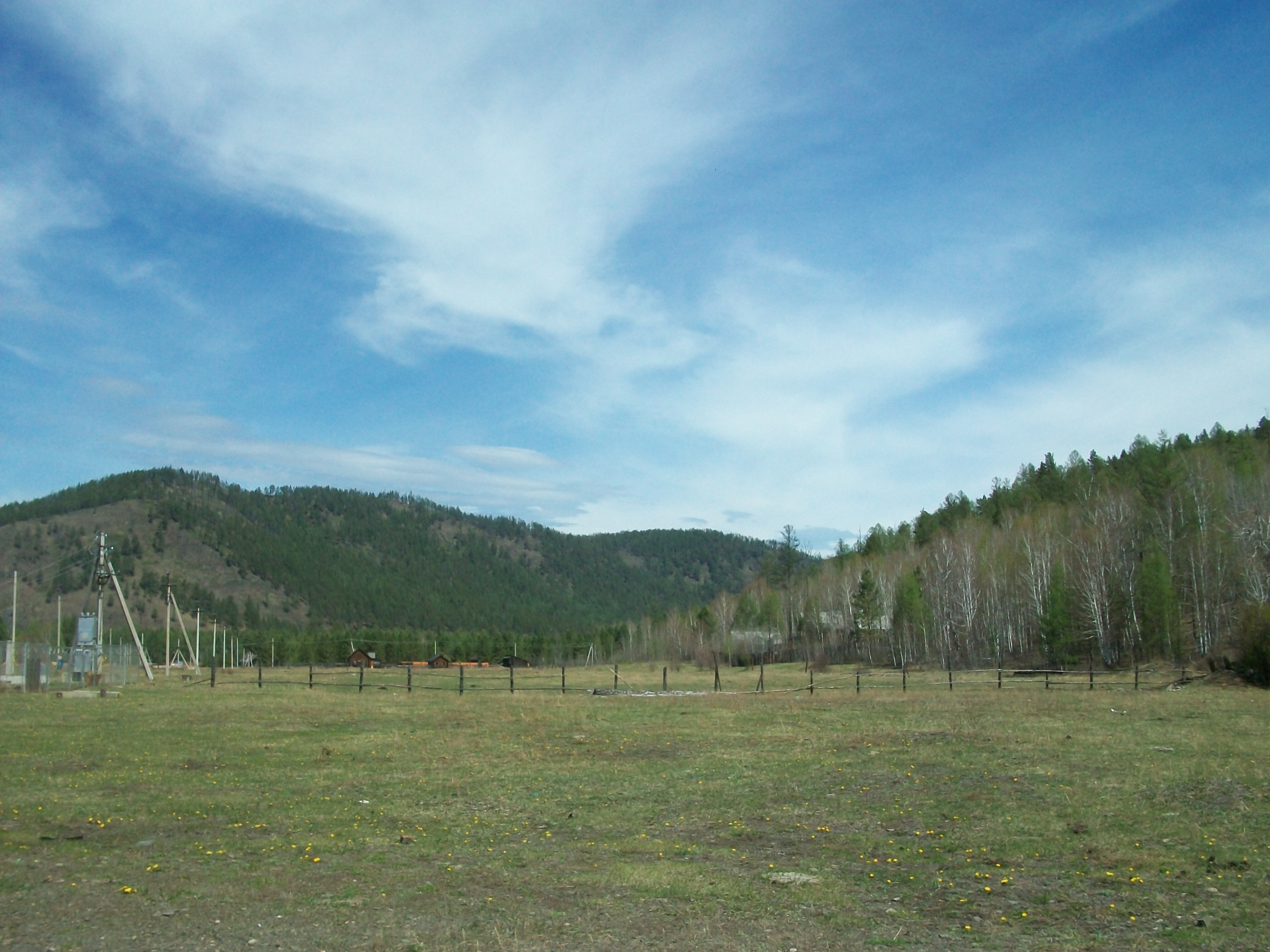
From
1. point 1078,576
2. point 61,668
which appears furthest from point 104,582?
point 1078,576

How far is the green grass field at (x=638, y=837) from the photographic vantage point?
8.20m

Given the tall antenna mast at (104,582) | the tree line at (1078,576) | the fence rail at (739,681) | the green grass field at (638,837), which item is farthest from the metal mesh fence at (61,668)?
the tree line at (1078,576)

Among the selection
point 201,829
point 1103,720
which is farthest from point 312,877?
point 1103,720

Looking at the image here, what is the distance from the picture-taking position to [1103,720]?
89.9 ft

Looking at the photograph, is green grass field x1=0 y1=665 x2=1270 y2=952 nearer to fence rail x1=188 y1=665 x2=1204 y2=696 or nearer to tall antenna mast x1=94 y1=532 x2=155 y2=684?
fence rail x1=188 y1=665 x2=1204 y2=696

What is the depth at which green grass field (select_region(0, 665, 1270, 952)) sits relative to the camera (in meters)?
8.20

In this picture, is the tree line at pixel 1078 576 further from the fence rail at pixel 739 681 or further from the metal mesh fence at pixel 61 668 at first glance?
the metal mesh fence at pixel 61 668

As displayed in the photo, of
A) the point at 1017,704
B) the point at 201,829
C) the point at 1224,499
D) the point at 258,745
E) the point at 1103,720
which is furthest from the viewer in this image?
the point at 1224,499

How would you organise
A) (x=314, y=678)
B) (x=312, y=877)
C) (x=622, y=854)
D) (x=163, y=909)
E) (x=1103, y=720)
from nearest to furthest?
(x=163, y=909)
(x=312, y=877)
(x=622, y=854)
(x=1103, y=720)
(x=314, y=678)

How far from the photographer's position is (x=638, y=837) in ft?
40.5

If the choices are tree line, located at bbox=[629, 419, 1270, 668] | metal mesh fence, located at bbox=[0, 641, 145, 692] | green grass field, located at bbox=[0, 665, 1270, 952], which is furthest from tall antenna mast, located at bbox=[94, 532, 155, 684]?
tree line, located at bbox=[629, 419, 1270, 668]

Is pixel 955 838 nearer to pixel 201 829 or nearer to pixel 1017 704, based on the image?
pixel 201 829

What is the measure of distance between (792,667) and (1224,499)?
135 ft

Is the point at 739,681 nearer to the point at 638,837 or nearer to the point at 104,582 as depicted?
the point at 104,582
